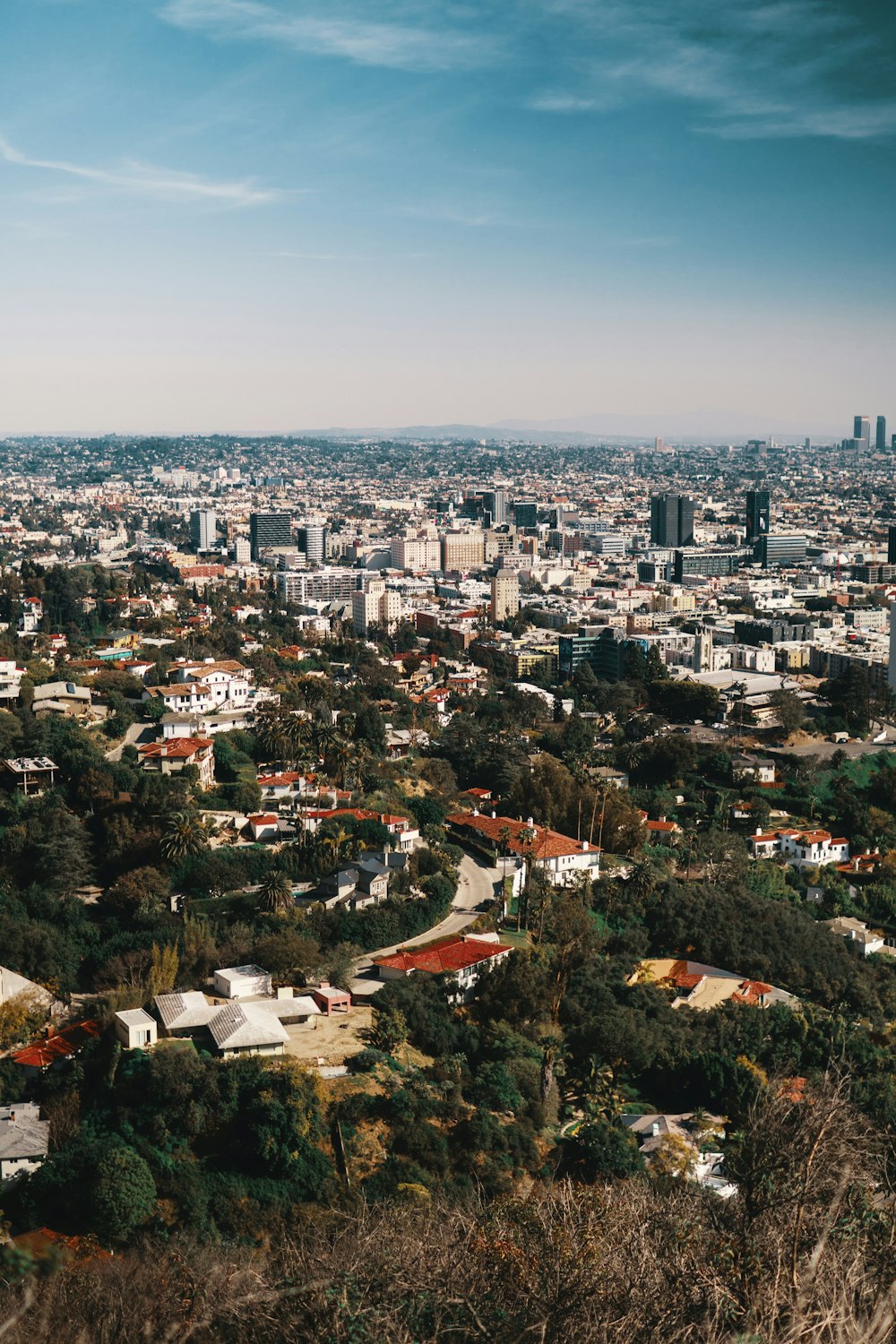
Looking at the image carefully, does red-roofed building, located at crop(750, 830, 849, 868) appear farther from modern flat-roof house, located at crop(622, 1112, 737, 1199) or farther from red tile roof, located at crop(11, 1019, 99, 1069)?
red tile roof, located at crop(11, 1019, 99, 1069)

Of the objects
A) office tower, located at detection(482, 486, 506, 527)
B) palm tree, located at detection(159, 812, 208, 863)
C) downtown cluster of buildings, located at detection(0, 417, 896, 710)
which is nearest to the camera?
palm tree, located at detection(159, 812, 208, 863)

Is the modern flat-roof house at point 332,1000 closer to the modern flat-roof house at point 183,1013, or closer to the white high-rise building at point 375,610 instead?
the modern flat-roof house at point 183,1013

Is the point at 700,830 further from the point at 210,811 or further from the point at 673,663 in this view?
the point at 673,663

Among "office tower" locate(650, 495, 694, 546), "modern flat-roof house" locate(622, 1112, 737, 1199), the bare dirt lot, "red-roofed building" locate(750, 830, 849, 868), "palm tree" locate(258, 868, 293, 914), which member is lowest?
"modern flat-roof house" locate(622, 1112, 737, 1199)

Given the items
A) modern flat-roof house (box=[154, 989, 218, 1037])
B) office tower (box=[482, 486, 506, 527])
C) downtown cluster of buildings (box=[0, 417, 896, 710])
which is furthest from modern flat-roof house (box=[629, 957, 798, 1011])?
office tower (box=[482, 486, 506, 527])

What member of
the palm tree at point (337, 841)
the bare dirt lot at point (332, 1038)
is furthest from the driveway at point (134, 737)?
the bare dirt lot at point (332, 1038)

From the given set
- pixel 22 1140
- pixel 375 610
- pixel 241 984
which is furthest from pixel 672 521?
pixel 22 1140

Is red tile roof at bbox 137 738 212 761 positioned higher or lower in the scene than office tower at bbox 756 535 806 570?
lower

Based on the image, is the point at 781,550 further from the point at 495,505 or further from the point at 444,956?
the point at 444,956
